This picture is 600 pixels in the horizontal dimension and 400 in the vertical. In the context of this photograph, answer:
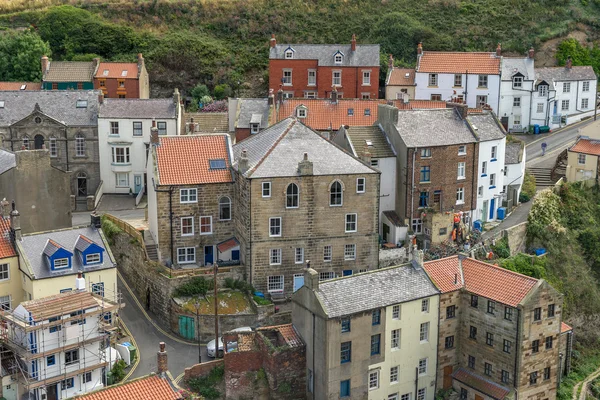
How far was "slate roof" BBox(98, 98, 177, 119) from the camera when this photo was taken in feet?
251

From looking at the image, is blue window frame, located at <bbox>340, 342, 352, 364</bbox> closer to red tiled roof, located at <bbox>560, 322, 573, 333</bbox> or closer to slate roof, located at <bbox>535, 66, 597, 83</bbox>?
red tiled roof, located at <bbox>560, 322, 573, 333</bbox>

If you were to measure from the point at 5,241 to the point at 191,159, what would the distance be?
13355 millimetres

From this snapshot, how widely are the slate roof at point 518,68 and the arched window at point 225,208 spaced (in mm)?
39214

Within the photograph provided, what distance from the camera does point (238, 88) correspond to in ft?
332

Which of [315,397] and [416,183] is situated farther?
[416,183]

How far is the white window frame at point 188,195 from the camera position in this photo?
61531mm

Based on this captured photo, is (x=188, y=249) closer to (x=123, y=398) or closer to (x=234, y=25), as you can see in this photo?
(x=123, y=398)

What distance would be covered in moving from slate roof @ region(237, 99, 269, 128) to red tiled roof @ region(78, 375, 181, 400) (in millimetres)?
32568

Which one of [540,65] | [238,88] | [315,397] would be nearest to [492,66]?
[540,65]

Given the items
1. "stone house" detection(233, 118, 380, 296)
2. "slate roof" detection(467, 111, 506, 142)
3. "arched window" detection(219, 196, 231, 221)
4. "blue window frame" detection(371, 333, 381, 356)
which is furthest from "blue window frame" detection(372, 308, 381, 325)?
"slate roof" detection(467, 111, 506, 142)

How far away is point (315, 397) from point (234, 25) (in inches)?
2636

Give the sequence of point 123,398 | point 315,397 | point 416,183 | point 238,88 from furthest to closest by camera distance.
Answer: point 238,88 < point 416,183 < point 315,397 < point 123,398

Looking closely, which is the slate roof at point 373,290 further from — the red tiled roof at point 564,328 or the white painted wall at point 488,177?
the white painted wall at point 488,177

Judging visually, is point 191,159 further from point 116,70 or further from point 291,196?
point 116,70
